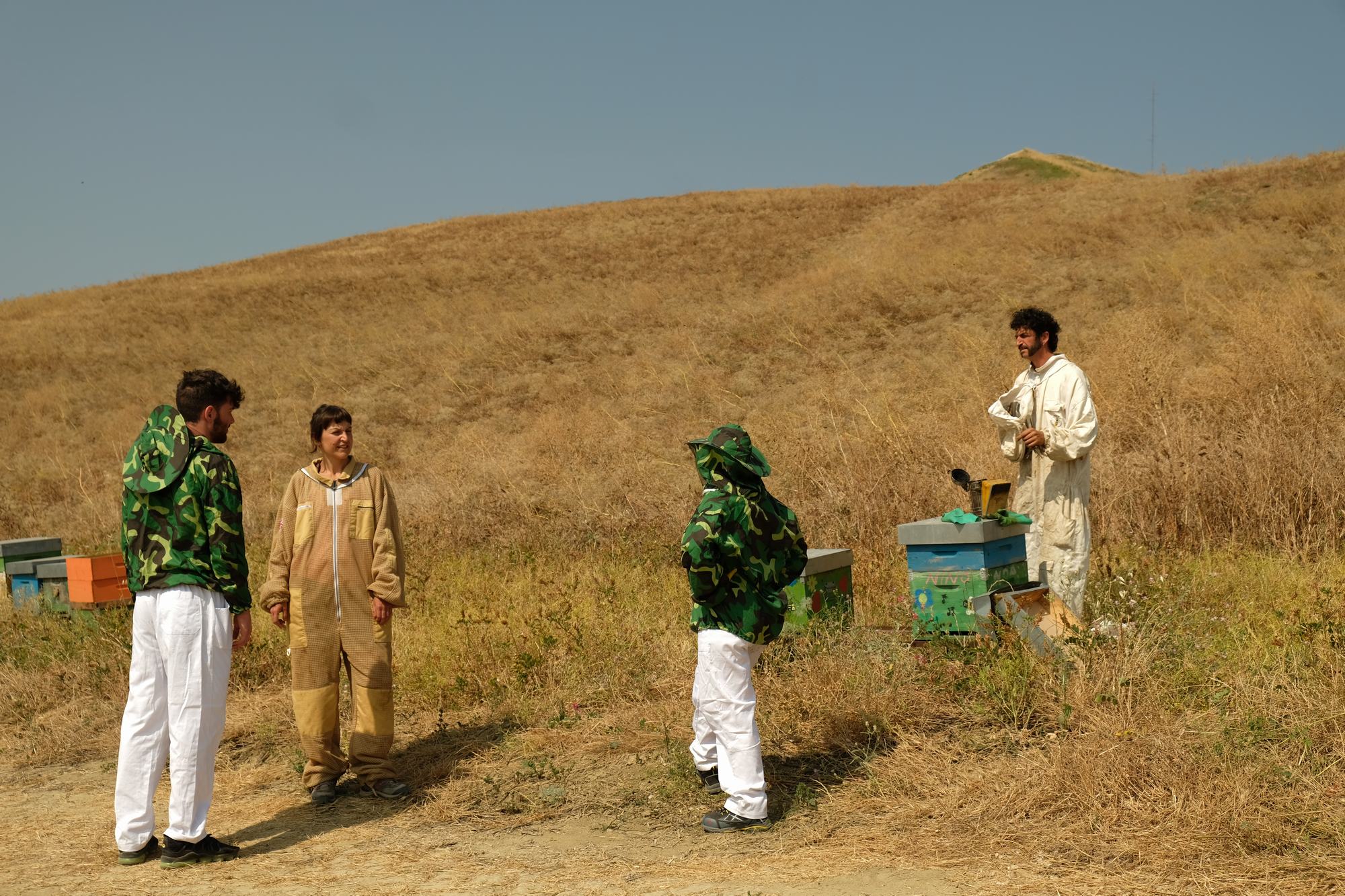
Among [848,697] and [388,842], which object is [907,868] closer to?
[848,697]

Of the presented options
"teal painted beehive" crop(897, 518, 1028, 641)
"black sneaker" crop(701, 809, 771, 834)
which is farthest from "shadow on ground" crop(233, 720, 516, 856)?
"teal painted beehive" crop(897, 518, 1028, 641)

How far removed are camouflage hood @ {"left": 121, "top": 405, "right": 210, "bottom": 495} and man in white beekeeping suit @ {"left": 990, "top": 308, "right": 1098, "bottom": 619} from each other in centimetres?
448

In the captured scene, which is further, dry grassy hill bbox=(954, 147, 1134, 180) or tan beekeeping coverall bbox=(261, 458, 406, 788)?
dry grassy hill bbox=(954, 147, 1134, 180)

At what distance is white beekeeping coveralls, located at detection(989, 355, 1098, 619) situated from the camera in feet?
20.5

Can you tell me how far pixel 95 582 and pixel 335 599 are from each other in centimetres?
377

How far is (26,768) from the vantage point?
6.74 metres

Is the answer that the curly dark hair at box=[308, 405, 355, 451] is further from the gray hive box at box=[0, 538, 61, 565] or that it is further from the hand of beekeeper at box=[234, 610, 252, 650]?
the gray hive box at box=[0, 538, 61, 565]

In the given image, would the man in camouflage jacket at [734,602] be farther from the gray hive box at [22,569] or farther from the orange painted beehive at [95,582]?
the gray hive box at [22,569]

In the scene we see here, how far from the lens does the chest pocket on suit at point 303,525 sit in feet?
18.4

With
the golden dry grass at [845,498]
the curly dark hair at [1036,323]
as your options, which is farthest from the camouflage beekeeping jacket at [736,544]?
the curly dark hair at [1036,323]

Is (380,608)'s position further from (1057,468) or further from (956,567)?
(1057,468)

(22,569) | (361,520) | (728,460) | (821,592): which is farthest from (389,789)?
(22,569)

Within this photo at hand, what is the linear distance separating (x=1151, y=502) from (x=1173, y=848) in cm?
547

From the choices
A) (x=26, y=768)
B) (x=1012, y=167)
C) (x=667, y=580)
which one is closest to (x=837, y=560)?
(x=667, y=580)
